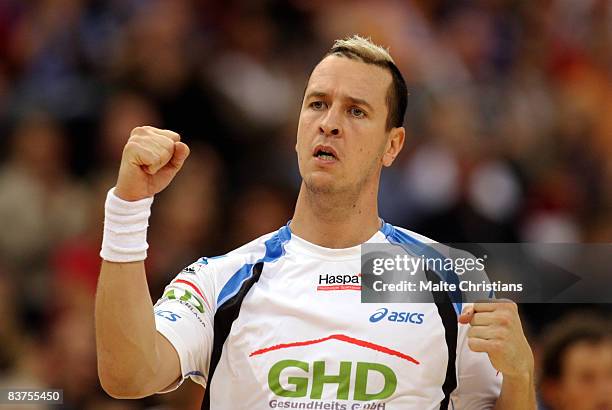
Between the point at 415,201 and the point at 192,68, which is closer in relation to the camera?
the point at 415,201

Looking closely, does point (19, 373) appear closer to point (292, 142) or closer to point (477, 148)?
point (292, 142)

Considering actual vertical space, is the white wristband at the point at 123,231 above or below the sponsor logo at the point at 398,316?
above

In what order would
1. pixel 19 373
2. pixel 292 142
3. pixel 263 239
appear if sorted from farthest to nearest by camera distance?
pixel 292 142
pixel 19 373
pixel 263 239

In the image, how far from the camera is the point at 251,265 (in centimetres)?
519

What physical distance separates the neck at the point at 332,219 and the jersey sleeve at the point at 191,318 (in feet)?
1.65

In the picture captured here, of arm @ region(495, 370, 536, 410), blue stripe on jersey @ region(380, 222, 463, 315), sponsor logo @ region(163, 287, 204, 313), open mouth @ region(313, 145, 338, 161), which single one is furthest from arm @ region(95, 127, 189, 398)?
arm @ region(495, 370, 536, 410)

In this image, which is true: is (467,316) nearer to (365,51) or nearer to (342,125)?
(342,125)

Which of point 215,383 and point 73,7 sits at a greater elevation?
point 73,7

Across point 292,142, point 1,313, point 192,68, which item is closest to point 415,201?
point 292,142

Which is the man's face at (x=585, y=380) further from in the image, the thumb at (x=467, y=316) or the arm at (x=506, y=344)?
the thumb at (x=467, y=316)

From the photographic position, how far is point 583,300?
595 cm

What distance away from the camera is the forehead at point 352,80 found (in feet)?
17.1

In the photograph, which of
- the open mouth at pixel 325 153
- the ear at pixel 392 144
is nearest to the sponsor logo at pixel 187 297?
the open mouth at pixel 325 153

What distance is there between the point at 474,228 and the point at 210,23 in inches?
148
